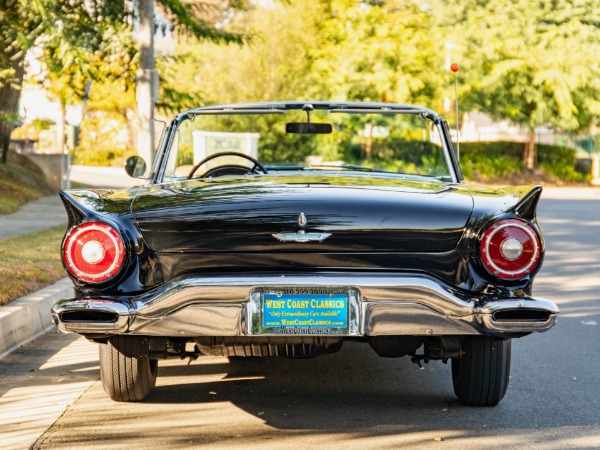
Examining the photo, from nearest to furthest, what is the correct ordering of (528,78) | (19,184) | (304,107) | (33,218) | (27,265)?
(304,107) < (27,265) < (33,218) < (19,184) < (528,78)

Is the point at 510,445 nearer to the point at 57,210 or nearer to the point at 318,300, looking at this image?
the point at 318,300

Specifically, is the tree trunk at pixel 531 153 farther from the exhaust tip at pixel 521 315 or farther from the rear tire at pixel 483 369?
the exhaust tip at pixel 521 315

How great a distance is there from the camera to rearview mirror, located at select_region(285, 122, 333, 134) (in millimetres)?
6820

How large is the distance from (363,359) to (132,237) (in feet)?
8.25

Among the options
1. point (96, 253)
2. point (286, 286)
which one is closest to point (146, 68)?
point (96, 253)

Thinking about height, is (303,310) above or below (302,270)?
below

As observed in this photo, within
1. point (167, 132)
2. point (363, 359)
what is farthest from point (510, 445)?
point (167, 132)

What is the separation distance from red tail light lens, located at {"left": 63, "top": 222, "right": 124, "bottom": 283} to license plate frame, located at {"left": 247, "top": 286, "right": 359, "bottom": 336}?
24.4 inches

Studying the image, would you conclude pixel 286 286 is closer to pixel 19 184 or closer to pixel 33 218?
pixel 33 218

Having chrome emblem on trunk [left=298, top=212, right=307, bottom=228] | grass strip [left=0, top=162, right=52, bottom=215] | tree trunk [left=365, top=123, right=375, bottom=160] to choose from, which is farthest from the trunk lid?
grass strip [left=0, top=162, right=52, bottom=215]

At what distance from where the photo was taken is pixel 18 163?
83.1 feet

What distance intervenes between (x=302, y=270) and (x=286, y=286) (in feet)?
0.51

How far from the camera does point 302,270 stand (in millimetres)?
4859

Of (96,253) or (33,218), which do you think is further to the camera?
(33,218)
